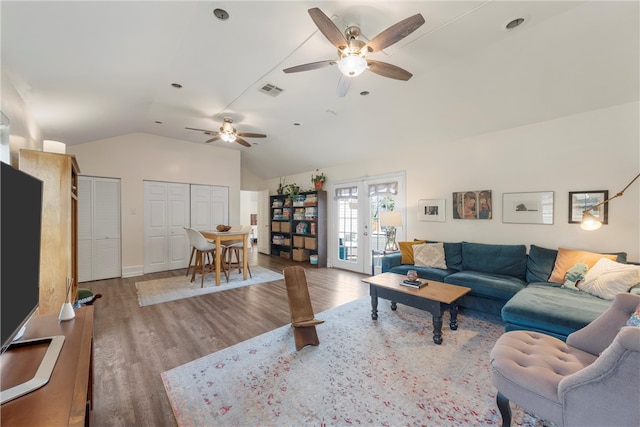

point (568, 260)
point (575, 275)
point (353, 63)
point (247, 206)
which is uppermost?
point (353, 63)

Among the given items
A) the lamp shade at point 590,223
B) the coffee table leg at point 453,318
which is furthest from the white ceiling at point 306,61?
the coffee table leg at point 453,318

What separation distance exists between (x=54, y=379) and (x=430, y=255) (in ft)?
13.2

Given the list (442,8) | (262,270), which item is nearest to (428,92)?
(442,8)

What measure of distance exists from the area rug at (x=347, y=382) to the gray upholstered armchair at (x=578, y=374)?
400mm

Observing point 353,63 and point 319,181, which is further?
point 319,181

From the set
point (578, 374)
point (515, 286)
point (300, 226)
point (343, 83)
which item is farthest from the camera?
point (300, 226)

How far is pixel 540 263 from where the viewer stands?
3168 mm

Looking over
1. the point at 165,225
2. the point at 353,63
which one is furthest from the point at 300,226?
the point at 353,63

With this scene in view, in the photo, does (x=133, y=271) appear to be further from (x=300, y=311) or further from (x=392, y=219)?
(x=392, y=219)

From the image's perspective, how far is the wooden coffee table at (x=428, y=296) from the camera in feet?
8.17

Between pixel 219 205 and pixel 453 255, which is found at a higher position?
pixel 219 205

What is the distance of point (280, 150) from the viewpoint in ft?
20.1

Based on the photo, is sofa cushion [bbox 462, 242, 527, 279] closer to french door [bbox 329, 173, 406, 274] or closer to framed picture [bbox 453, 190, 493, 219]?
framed picture [bbox 453, 190, 493, 219]

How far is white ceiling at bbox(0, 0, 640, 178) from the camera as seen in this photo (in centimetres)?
190
